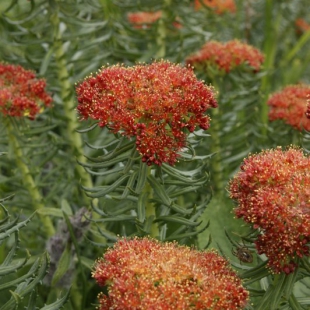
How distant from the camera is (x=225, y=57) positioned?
257 centimetres

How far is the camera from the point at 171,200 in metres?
1.80

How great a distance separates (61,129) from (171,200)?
3.62 feet

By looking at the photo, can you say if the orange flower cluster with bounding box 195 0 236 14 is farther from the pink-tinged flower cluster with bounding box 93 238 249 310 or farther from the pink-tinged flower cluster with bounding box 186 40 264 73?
the pink-tinged flower cluster with bounding box 93 238 249 310

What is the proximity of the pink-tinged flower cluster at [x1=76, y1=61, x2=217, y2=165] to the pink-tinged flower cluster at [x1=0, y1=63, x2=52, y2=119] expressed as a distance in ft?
1.56

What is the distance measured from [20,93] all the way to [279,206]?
1.12 m

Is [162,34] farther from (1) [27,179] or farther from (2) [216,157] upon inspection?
(1) [27,179]

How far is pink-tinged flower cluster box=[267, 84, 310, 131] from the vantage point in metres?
2.39

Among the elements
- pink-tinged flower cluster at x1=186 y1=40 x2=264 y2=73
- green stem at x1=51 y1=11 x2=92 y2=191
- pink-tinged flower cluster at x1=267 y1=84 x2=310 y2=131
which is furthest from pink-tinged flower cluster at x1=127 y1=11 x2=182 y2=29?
pink-tinged flower cluster at x1=267 y1=84 x2=310 y2=131

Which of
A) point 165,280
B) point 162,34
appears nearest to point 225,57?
point 162,34

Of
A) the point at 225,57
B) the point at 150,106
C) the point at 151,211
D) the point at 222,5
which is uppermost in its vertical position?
the point at 150,106

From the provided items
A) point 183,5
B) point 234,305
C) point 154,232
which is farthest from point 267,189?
point 183,5

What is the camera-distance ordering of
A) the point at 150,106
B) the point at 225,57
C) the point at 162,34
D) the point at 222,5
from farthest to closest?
the point at 222,5, the point at 162,34, the point at 225,57, the point at 150,106

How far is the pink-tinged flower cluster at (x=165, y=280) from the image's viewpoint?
4.44ft

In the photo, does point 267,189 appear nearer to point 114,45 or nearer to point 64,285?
point 64,285
